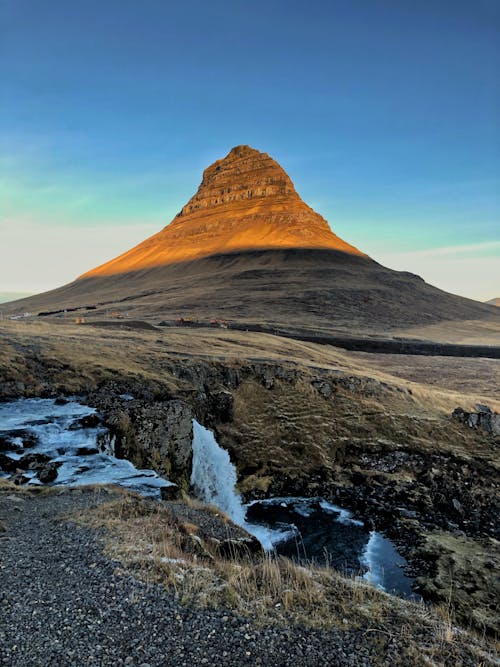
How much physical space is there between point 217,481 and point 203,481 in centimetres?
107

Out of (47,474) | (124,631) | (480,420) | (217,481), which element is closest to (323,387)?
(480,420)

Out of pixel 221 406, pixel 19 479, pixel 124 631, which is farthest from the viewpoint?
pixel 221 406

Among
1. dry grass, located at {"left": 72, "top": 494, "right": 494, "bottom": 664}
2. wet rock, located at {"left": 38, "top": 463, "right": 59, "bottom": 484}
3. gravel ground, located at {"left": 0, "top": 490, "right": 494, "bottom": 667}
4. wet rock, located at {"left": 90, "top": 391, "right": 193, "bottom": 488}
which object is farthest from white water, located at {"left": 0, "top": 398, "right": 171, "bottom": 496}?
gravel ground, located at {"left": 0, "top": 490, "right": 494, "bottom": 667}

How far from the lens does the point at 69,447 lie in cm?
2092

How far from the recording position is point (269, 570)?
10.5 meters

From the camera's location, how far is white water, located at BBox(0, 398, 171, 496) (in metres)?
18.6

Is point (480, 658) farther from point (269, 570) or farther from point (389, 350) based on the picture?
point (389, 350)

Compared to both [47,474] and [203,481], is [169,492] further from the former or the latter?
[203,481]

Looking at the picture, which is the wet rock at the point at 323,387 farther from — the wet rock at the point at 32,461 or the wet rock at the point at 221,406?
the wet rock at the point at 32,461

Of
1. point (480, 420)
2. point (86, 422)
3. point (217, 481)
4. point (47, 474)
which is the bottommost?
point (217, 481)

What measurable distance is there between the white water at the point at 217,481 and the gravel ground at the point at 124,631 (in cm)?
1429

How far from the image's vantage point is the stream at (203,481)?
1875cm

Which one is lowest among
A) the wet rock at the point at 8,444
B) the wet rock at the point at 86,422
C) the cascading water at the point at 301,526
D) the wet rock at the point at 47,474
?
the cascading water at the point at 301,526

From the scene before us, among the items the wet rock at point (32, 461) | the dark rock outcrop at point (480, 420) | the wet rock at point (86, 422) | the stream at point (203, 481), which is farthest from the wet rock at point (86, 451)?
the dark rock outcrop at point (480, 420)
